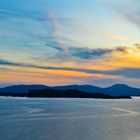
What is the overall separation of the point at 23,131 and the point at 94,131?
10.5m

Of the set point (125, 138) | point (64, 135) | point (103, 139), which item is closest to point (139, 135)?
point (125, 138)

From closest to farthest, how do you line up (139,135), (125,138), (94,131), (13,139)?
(13,139)
(125,138)
(139,135)
(94,131)

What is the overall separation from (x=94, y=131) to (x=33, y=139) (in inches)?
477

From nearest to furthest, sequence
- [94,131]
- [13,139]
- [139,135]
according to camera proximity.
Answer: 1. [13,139]
2. [139,135]
3. [94,131]

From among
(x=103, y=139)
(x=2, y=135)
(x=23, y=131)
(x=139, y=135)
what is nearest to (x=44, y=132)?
(x=23, y=131)

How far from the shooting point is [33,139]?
41.5 m

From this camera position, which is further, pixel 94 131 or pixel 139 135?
pixel 94 131

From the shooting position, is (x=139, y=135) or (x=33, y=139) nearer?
(x=33, y=139)

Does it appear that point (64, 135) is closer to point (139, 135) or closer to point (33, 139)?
point (33, 139)

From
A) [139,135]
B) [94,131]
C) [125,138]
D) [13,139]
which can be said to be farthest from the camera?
[94,131]

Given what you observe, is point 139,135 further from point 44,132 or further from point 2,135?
point 2,135

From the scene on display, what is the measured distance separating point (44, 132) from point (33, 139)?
24.1ft

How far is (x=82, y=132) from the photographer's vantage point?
161 ft

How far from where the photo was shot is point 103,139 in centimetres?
4275
